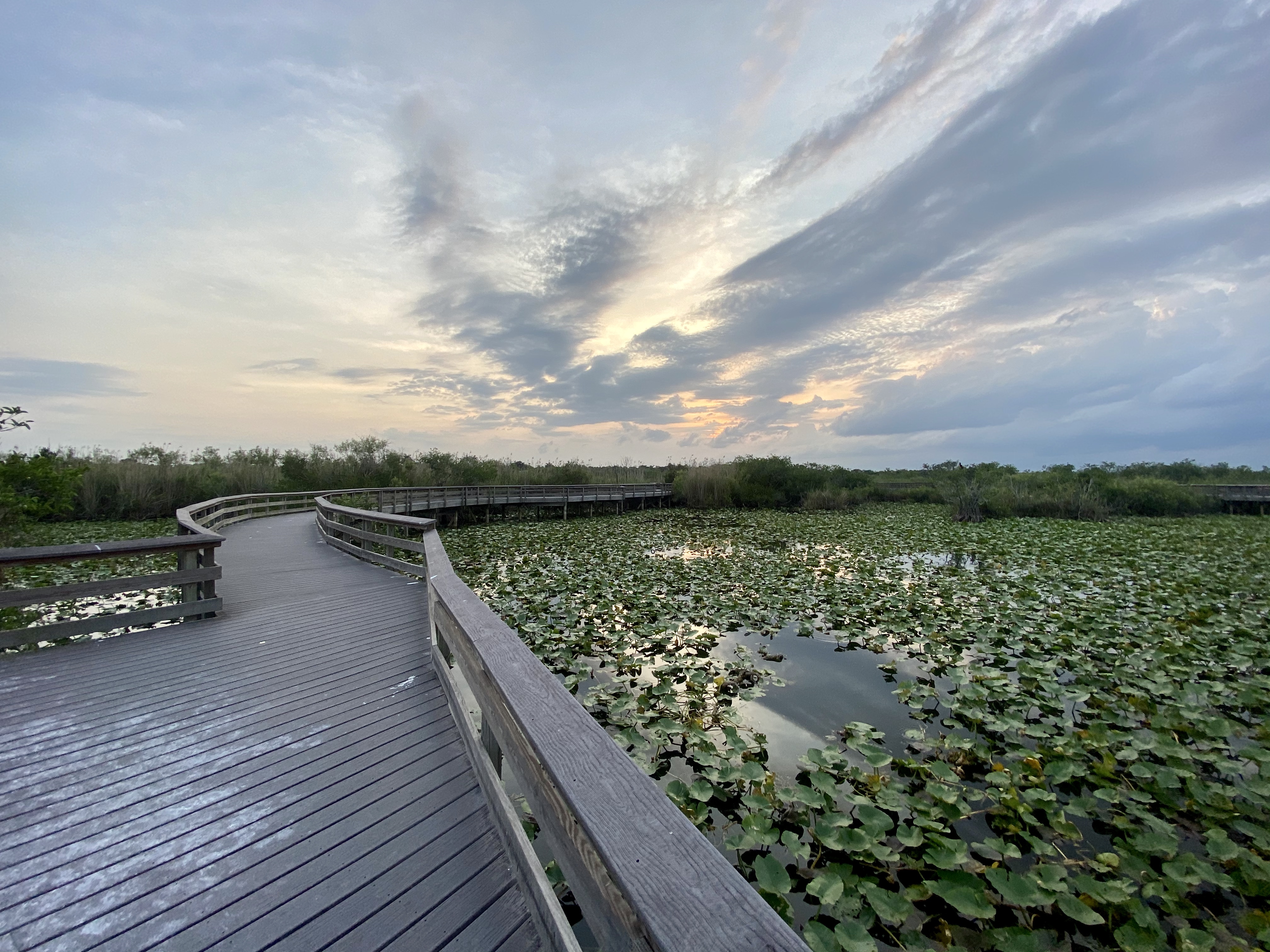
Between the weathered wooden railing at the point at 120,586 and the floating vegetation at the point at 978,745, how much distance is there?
3.12 metres

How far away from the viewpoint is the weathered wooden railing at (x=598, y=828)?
0.81m

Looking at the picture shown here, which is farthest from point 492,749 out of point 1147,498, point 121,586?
point 1147,498

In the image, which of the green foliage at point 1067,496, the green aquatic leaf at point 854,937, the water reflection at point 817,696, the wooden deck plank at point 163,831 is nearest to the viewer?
the wooden deck plank at point 163,831

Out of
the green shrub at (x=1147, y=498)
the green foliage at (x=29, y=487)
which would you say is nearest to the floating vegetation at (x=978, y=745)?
the green foliage at (x=29, y=487)

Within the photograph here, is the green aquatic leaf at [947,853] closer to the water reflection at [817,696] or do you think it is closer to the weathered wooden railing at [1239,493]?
the water reflection at [817,696]

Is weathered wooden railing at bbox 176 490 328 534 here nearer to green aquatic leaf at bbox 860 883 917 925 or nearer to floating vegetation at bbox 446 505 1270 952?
floating vegetation at bbox 446 505 1270 952

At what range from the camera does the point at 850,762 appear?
3.36 metres

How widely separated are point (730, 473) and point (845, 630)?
19.2 metres

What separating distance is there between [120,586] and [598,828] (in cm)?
529

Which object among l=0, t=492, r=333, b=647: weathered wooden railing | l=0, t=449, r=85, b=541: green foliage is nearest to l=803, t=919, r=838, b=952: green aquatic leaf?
l=0, t=492, r=333, b=647: weathered wooden railing

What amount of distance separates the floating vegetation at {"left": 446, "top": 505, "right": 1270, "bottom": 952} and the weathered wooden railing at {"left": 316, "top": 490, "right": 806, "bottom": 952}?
4.44ft

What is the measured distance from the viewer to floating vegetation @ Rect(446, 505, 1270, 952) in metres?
2.22

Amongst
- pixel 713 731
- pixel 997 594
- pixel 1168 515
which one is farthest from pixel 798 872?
pixel 1168 515

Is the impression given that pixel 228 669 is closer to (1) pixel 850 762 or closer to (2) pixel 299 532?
(1) pixel 850 762
